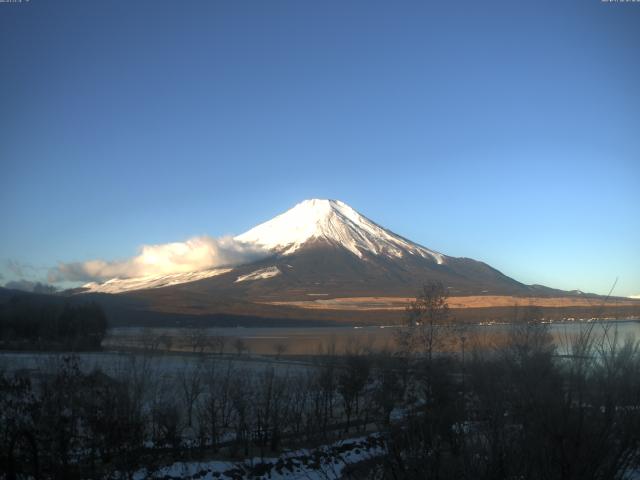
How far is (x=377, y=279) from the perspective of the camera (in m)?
184

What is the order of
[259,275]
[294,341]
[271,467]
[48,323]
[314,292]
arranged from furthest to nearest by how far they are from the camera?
[259,275]
[314,292]
[294,341]
[48,323]
[271,467]

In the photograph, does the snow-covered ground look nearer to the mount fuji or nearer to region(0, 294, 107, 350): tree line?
region(0, 294, 107, 350): tree line

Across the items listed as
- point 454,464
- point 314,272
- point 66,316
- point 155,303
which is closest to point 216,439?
point 454,464

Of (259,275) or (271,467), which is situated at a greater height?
(259,275)

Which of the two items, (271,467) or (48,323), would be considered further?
(48,323)

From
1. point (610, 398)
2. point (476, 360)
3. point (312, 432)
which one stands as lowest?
point (312, 432)

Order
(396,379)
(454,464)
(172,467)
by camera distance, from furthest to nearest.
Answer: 1. (396,379)
2. (172,467)
3. (454,464)

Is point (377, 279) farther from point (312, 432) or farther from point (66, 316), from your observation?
point (312, 432)

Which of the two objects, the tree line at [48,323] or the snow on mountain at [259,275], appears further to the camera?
the snow on mountain at [259,275]

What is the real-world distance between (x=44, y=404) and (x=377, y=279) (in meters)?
177

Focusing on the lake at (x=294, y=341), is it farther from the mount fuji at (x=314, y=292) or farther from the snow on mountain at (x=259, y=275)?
the snow on mountain at (x=259, y=275)

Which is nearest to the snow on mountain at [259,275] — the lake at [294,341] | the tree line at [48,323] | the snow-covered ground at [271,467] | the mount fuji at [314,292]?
the mount fuji at [314,292]

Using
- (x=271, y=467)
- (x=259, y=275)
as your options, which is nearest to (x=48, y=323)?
(x=271, y=467)

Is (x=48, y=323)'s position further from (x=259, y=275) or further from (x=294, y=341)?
(x=259, y=275)
